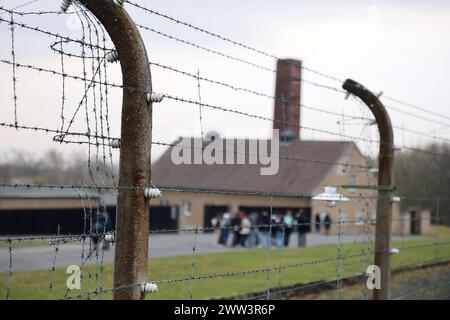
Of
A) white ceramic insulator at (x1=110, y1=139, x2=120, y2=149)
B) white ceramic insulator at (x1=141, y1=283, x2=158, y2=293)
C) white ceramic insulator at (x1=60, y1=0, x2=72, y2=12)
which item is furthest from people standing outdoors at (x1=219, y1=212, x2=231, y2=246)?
white ceramic insulator at (x1=60, y1=0, x2=72, y2=12)

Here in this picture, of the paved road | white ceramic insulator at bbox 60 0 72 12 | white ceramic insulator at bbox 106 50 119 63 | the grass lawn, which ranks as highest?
white ceramic insulator at bbox 60 0 72 12

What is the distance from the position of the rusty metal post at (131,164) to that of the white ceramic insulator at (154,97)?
0.10ft

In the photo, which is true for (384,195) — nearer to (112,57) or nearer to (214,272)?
(112,57)

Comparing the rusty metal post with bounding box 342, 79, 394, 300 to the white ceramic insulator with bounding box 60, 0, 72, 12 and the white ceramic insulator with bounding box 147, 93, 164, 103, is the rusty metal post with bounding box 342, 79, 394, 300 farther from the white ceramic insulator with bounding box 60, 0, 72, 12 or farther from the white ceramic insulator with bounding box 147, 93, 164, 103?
the white ceramic insulator with bounding box 60, 0, 72, 12

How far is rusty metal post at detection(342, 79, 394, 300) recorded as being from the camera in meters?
8.37

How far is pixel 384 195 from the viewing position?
27.7 ft

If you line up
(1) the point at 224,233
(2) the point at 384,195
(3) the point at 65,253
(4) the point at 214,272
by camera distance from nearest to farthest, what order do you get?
1. (2) the point at 384,195
2. (4) the point at 214,272
3. (3) the point at 65,253
4. (1) the point at 224,233

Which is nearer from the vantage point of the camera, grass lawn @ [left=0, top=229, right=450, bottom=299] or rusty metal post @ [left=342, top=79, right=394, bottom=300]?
rusty metal post @ [left=342, top=79, right=394, bottom=300]

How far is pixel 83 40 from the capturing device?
4.50 metres

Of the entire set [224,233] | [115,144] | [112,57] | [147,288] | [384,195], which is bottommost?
[224,233]

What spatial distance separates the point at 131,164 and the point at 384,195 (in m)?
4.76

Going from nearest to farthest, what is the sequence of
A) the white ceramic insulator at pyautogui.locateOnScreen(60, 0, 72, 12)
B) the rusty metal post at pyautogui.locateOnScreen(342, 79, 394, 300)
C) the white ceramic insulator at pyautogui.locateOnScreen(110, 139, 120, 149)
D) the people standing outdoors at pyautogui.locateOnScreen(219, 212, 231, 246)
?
the white ceramic insulator at pyautogui.locateOnScreen(60, 0, 72, 12) < the white ceramic insulator at pyautogui.locateOnScreen(110, 139, 120, 149) < the rusty metal post at pyautogui.locateOnScreen(342, 79, 394, 300) < the people standing outdoors at pyautogui.locateOnScreen(219, 212, 231, 246)

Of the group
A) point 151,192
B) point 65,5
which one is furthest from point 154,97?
point 65,5

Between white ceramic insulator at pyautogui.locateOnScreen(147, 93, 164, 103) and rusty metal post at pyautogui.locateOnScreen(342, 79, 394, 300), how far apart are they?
4.35 metres
